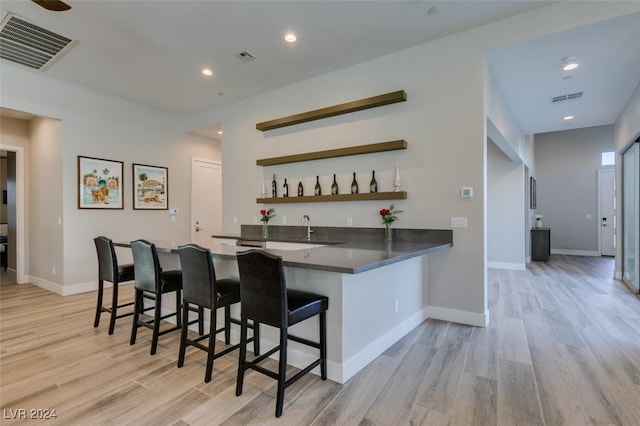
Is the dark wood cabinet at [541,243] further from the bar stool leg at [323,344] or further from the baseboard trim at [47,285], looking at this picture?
the baseboard trim at [47,285]

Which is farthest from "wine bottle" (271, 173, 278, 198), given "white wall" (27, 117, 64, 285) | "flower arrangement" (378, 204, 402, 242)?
"white wall" (27, 117, 64, 285)

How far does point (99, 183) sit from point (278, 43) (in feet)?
12.2

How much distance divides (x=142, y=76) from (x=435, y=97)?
395 centimetres

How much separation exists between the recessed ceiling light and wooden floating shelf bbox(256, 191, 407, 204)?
90.7 inches

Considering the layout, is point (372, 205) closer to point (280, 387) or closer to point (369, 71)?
point (369, 71)

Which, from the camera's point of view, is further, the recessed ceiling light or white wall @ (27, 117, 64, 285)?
white wall @ (27, 117, 64, 285)

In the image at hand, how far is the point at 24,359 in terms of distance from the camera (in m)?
2.67

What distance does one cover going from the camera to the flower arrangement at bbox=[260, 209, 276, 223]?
4891mm

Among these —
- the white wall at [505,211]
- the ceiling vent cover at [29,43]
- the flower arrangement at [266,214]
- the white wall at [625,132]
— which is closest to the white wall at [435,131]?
the flower arrangement at [266,214]

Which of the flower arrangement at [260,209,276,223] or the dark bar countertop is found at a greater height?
the flower arrangement at [260,209,276,223]

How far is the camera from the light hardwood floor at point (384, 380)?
192 centimetres

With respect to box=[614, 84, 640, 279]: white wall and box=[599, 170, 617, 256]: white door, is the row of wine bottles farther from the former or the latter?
box=[599, 170, 617, 256]: white door

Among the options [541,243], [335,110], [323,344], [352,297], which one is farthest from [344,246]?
[541,243]

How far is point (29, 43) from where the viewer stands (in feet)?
11.8
